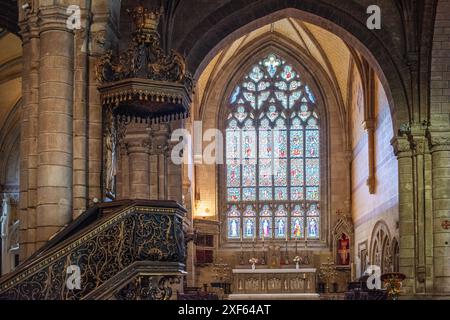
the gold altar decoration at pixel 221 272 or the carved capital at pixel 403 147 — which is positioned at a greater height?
the carved capital at pixel 403 147

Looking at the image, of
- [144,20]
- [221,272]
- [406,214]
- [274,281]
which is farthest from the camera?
[221,272]

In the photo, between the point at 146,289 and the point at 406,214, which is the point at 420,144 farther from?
the point at 146,289

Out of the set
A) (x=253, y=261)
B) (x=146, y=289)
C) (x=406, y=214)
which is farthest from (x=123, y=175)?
(x=253, y=261)

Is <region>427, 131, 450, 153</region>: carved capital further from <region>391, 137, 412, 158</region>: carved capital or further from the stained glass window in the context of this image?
the stained glass window

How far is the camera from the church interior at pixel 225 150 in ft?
39.0

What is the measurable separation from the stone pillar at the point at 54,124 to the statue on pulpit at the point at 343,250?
21510 mm

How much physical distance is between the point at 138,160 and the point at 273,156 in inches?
562

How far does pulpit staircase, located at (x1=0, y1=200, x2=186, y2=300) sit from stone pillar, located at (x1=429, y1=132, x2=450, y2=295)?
12.8 m

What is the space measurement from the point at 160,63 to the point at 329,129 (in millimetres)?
21792

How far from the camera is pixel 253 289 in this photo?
31438 millimetres

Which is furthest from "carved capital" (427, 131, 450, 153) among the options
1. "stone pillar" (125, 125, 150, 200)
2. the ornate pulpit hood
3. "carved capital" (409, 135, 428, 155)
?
the ornate pulpit hood

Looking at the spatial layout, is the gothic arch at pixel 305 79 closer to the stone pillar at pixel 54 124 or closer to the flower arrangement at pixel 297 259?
the flower arrangement at pixel 297 259

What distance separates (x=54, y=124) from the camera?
44.1ft

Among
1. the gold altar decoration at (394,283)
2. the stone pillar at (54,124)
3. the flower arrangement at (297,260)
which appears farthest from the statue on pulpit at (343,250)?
the stone pillar at (54,124)
